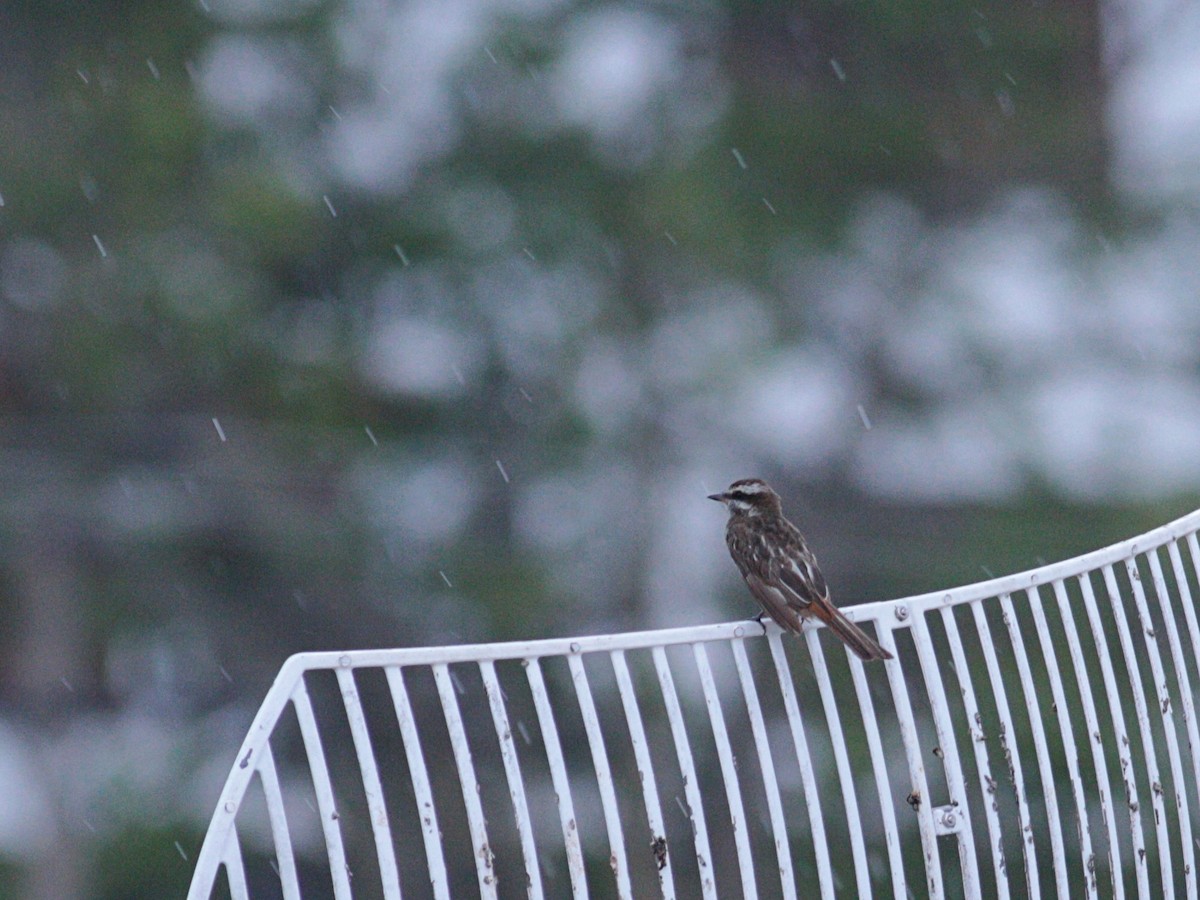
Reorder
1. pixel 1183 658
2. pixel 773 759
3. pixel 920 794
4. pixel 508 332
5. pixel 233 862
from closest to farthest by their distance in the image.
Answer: pixel 233 862 → pixel 920 794 → pixel 1183 658 → pixel 773 759 → pixel 508 332

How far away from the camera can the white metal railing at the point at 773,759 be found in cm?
281

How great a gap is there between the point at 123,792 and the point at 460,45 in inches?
224

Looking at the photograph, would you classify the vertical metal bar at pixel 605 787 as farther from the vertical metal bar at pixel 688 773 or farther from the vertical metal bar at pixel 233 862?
the vertical metal bar at pixel 233 862

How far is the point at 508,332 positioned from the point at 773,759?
189 inches

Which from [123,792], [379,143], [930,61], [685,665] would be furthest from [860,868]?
[930,61]

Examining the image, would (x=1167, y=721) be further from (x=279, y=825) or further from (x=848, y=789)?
(x=279, y=825)

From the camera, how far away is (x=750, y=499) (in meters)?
5.17

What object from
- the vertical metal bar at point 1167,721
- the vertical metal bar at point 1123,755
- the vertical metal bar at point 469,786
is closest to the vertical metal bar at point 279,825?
the vertical metal bar at point 469,786

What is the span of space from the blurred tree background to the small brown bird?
4813 millimetres

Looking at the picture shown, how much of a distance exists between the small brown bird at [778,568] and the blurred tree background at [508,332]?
4813 mm

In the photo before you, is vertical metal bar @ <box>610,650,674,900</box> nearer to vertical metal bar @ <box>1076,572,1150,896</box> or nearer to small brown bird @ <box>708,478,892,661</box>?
small brown bird @ <box>708,478,892,661</box>

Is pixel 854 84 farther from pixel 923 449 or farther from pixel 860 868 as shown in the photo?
pixel 860 868

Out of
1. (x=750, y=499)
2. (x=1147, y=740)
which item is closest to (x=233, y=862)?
(x=1147, y=740)

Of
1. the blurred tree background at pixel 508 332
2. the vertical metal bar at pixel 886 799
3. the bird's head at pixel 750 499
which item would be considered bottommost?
the vertical metal bar at pixel 886 799
